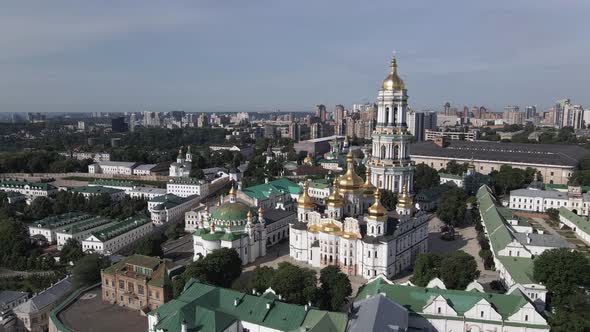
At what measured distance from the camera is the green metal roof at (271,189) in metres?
42.6

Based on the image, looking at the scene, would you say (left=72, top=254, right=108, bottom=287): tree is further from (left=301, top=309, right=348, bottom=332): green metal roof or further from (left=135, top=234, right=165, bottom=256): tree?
(left=301, top=309, right=348, bottom=332): green metal roof

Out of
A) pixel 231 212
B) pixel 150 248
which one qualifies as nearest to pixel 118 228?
pixel 150 248

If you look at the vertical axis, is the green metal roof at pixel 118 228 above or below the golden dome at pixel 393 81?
below

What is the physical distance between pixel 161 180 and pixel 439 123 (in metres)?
110

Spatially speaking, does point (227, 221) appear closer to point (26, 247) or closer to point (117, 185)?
point (26, 247)

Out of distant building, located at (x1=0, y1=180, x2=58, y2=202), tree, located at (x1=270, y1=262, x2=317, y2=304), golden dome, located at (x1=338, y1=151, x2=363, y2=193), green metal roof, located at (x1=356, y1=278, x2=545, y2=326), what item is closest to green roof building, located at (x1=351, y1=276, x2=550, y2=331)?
green metal roof, located at (x1=356, y1=278, x2=545, y2=326)

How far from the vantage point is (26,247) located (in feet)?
113

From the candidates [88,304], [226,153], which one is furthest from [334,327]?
[226,153]

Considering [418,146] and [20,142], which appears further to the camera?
[20,142]

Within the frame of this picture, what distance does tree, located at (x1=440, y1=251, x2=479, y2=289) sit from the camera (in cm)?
2312

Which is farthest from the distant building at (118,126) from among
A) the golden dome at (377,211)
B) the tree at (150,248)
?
the golden dome at (377,211)

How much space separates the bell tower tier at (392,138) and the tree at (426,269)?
17.0 m

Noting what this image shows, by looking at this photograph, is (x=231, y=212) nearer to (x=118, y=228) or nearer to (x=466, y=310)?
(x=118, y=228)

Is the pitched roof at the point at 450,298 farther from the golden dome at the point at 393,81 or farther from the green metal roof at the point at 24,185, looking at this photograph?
the green metal roof at the point at 24,185
